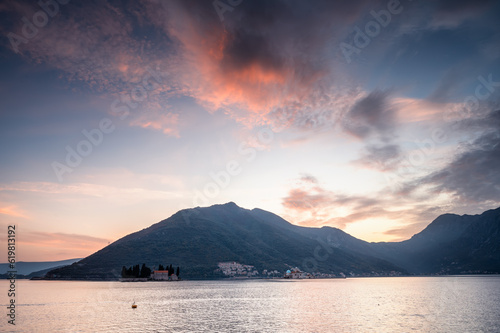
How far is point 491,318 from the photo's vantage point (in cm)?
8556

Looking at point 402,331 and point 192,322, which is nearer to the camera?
point 402,331

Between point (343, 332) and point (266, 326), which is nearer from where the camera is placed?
point (343, 332)

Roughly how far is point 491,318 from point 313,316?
153 feet

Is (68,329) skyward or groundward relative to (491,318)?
skyward

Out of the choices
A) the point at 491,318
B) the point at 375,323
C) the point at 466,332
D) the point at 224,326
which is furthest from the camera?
the point at 491,318

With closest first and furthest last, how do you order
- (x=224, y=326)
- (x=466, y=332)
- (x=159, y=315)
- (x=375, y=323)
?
(x=466, y=332), (x=224, y=326), (x=375, y=323), (x=159, y=315)

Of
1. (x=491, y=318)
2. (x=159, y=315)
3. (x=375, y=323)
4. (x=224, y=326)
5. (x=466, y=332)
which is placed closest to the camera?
(x=466, y=332)

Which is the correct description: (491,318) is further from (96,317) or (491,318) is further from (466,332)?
(96,317)

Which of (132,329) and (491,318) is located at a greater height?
(132,329)

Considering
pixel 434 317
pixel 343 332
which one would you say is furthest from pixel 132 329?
pixel 434 317

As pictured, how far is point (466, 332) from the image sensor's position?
224 feet

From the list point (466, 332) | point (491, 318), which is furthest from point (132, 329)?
point (491, 318)

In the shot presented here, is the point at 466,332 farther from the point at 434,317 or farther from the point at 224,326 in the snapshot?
the point at 224,326

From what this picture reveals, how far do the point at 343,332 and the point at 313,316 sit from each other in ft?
81.4
